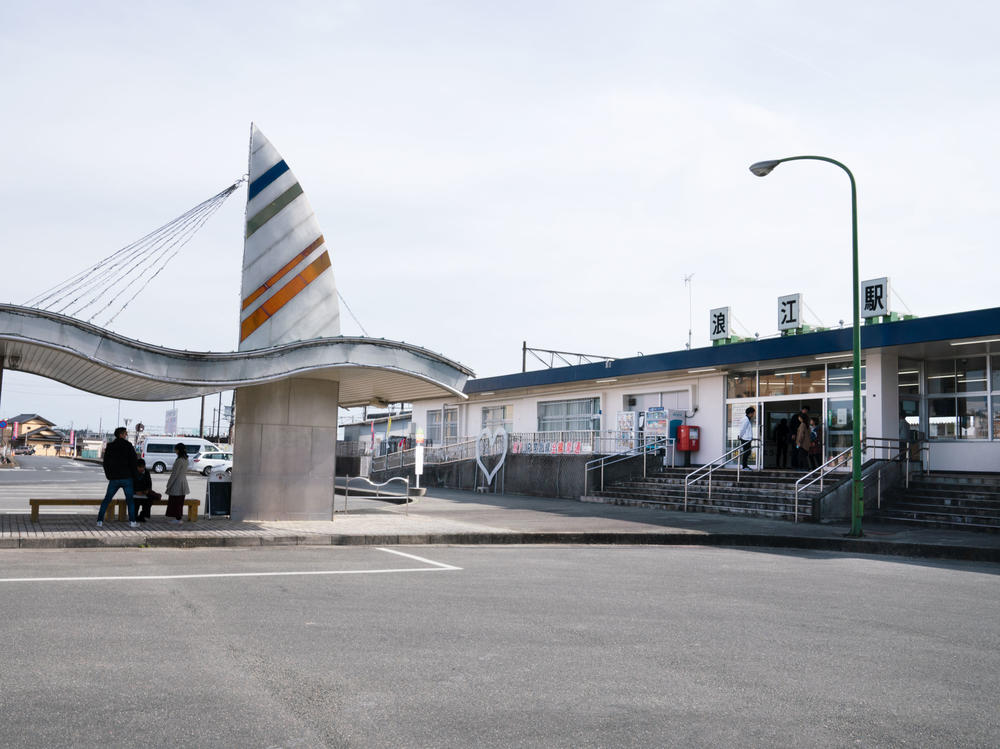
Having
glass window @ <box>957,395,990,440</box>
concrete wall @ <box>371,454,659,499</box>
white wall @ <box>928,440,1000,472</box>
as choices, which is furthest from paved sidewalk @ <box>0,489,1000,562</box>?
concrete wall @ <box>371,454,659,499</box>

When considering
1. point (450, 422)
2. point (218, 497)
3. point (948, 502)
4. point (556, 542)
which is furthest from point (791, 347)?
point (450, 422)

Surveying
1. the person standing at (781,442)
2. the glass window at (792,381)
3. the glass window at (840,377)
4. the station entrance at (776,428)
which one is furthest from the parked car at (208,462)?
the glass window at (840,377)

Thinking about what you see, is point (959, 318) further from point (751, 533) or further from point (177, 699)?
point (177, 699)

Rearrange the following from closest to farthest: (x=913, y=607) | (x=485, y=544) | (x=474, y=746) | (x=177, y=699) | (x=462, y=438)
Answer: (x=474, y=746) < (x=177, y=699) < (x=913, y=607) < (x=485, y=544) < (x=462, y=438)

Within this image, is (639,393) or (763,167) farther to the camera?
(639,393)

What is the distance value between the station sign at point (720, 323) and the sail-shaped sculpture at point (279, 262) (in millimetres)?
15526

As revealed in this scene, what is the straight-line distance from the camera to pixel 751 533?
1614 centimetres

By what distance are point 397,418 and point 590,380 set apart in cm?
3893

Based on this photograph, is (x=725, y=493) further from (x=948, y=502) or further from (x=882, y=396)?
(x=948, y=502)

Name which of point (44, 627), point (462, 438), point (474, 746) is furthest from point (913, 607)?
point (462, 438)

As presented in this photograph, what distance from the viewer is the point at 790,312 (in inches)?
1044

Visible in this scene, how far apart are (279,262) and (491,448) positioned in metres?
17.9

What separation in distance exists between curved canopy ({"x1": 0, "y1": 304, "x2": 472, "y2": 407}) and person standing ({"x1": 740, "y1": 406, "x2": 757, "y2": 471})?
1113cm

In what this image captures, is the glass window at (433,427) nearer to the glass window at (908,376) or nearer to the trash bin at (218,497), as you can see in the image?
the glass window at (908,376)
